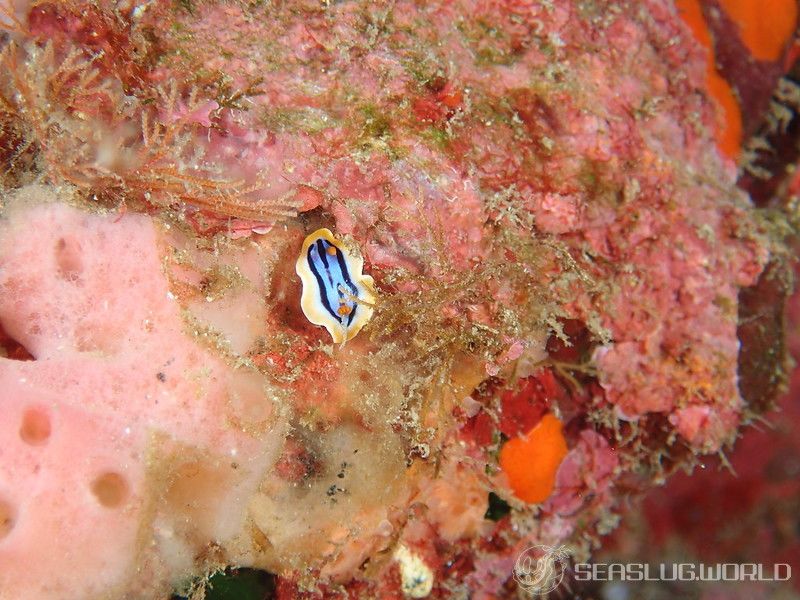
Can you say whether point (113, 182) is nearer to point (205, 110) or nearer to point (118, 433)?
point (205, 110)

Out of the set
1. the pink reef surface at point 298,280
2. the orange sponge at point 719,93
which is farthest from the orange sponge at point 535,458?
the orange sponge at point 719,93

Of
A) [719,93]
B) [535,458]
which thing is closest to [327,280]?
[535,458]

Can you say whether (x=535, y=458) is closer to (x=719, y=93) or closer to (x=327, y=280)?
(x=327, y=280)

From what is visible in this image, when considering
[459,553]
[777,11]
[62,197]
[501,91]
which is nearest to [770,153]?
[777,11]

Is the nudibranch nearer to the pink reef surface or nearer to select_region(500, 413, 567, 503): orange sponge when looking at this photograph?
the pink reef surface

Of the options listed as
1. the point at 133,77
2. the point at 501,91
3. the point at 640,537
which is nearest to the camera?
the point at 133,77

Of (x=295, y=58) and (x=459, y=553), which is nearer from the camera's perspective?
(x=295, y=58)

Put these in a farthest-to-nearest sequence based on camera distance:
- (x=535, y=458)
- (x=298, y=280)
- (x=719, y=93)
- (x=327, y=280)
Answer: (x=719, y=93) → (x=535, y=458) → (x=298, y=280) → (x=327, y=280)
